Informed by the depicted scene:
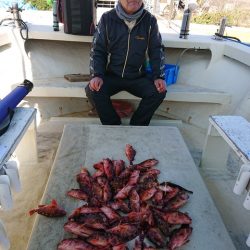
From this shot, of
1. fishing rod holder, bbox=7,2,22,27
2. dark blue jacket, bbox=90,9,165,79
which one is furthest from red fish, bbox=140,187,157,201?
fishing rod holder, bbox=7,2,22,27

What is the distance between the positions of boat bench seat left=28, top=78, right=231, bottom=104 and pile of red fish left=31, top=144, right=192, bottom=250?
61.4 inches

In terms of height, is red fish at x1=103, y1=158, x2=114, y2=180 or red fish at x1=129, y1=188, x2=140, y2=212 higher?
red fish at x1=103, y1=158, x2=114, y2=180

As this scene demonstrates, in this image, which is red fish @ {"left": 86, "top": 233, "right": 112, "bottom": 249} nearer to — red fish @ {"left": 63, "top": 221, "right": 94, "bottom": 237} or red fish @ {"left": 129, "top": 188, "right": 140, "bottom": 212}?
red fish @ {"left": 63, "top": 221, "right": 94, "bottom": 237}

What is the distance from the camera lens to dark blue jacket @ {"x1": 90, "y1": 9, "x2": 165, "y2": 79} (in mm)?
3158

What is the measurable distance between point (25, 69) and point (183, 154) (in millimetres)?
2584

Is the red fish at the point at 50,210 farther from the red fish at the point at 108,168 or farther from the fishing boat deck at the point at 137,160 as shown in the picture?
the red fish at the point at 108,168

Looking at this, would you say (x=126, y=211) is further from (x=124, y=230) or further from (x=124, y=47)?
(x=124, y=47)

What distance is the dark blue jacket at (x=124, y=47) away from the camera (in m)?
3.16

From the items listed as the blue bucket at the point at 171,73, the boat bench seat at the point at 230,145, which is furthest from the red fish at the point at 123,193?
the blue bucket at the point at 171,73

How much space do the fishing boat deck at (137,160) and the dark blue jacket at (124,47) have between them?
0.75 meters

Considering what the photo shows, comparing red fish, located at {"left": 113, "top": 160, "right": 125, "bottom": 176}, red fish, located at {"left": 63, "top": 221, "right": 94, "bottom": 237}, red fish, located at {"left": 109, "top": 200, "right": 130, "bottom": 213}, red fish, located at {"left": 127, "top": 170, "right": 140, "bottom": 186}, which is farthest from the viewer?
red fish, located at {"left": 113, "top": 160, "right": 125, "bottom": 176}

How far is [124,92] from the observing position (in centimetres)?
366

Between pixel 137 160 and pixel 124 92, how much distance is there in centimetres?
137

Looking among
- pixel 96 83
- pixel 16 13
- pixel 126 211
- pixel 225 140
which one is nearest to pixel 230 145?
pixel 225 140
